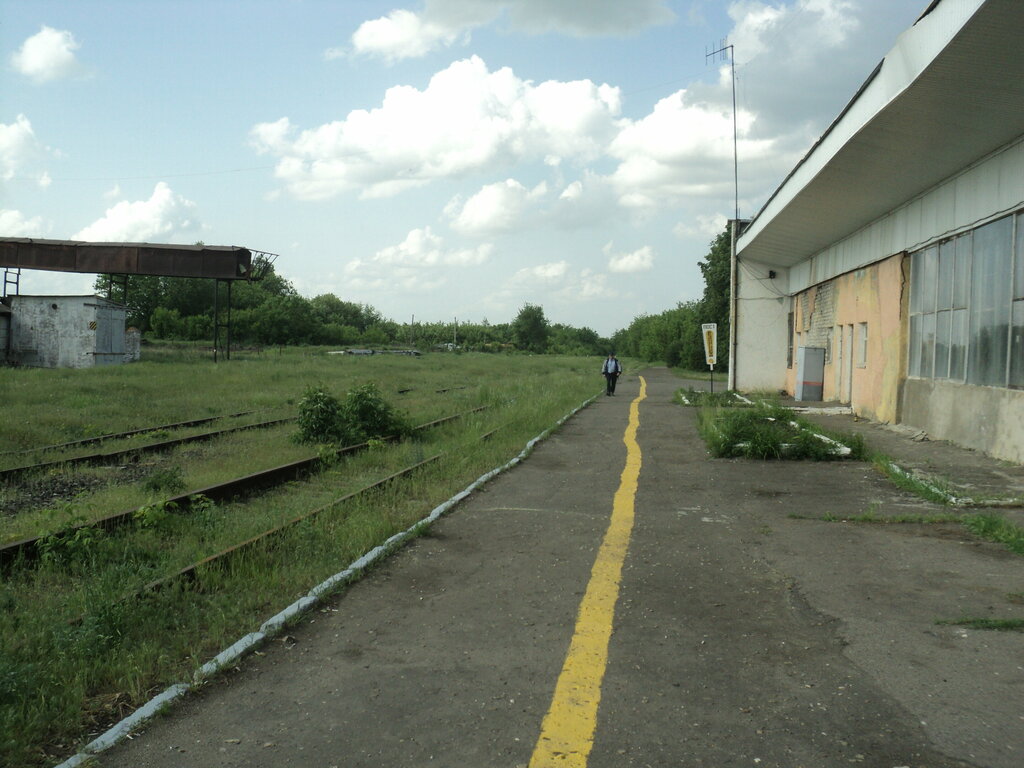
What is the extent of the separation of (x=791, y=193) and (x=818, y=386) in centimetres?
753

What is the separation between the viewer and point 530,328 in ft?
379

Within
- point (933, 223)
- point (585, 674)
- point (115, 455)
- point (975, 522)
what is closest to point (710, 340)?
point (933, 223)

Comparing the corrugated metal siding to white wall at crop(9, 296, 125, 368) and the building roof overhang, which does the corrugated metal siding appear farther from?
white wall at crop(9, 296, 125, 368)

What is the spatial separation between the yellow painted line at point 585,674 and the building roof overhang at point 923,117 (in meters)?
5.74

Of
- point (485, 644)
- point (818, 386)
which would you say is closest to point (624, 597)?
point (485, 644)

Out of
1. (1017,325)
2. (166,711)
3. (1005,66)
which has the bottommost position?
(166,711)

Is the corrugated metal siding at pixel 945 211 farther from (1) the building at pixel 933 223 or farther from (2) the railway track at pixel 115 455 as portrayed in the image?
(2) the railway track at pixel 115 455

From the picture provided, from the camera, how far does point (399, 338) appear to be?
123m

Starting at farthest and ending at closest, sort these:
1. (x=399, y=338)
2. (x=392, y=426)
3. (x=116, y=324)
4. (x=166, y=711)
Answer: (x=399, y=338), (x=116, y=324), (x=392, y=426), (x=166, y=711)

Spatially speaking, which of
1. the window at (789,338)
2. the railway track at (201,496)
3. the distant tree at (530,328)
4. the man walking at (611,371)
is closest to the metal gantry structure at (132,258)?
the man walking at (611,371)

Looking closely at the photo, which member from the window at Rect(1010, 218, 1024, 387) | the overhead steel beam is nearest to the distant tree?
the overhead steel beam

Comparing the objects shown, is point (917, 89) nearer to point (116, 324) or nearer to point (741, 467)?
point (741, 467)

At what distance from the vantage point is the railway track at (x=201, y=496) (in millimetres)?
6121

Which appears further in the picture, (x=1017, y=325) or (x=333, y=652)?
(x=1017, y=325)
